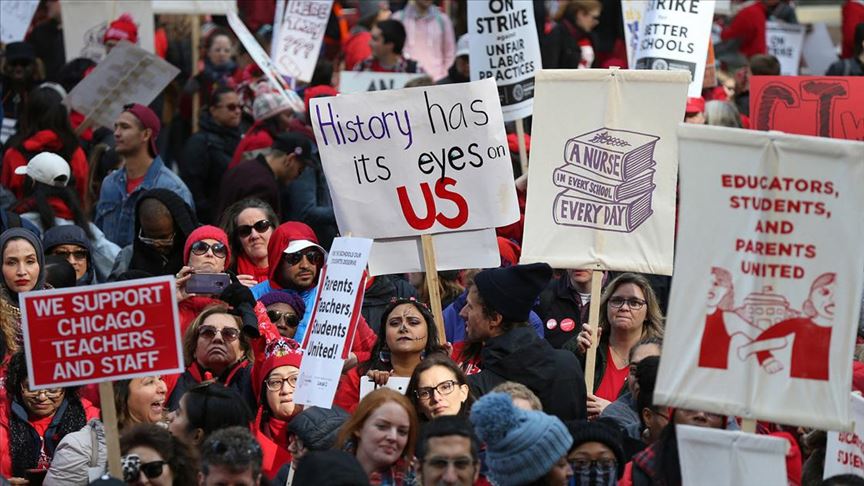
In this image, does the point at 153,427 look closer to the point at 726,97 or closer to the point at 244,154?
the point at 244,154

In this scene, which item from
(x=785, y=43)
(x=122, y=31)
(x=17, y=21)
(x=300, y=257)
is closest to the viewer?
(x=300, y=257)

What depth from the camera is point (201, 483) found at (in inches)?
283

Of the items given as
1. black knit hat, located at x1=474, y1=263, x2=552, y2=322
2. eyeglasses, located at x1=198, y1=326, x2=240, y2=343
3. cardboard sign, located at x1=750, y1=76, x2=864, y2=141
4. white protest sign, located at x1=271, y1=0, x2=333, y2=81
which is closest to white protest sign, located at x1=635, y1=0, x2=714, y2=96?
cardboard sign, located at x1=750, y1=76, x2=864, y2=141

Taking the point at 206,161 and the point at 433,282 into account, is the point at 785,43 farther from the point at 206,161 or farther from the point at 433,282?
the point at 433,282

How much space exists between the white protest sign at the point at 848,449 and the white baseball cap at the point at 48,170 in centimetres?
603

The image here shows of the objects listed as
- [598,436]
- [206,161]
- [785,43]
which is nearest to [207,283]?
[598,436]

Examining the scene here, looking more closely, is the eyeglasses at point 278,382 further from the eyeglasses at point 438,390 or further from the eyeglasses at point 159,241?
the eyeglasses at point 159,241

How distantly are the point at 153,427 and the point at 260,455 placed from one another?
0.67 metres

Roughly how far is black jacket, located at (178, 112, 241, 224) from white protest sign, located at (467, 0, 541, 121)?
2565 millimetres

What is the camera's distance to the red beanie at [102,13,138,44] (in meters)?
15.3

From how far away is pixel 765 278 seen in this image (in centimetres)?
685

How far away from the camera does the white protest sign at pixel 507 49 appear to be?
11922mm

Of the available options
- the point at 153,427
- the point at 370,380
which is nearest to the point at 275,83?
the point at 370,380

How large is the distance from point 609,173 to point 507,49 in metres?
3.07
